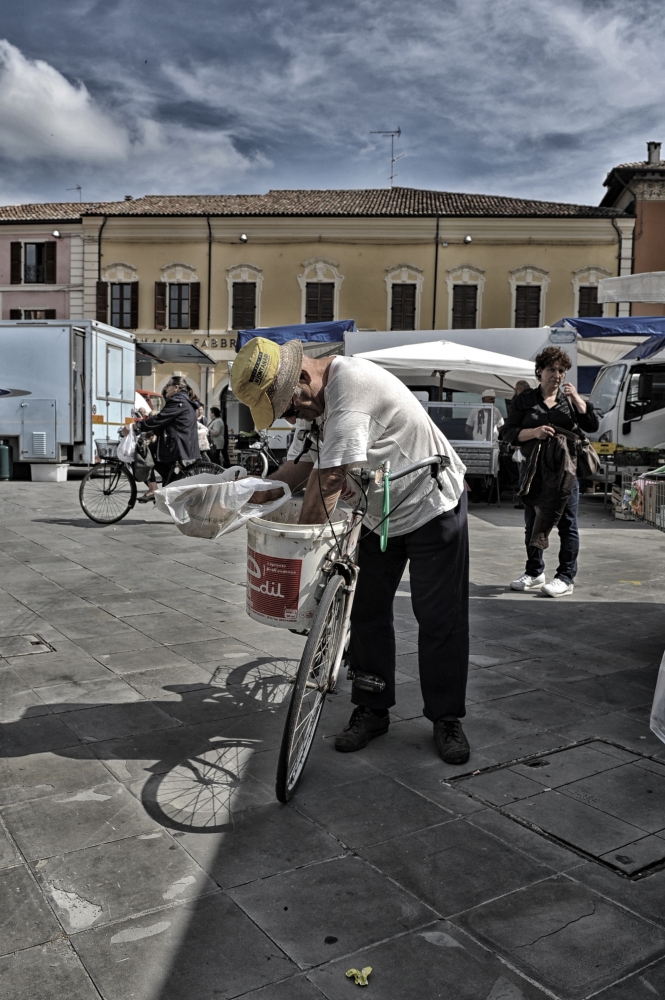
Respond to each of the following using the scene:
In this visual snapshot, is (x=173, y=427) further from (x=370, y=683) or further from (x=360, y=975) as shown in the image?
(x=360, y=975)

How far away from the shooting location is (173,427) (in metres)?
10.6

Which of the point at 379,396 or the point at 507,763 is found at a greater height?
the point at 379,396

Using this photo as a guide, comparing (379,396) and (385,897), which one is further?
(379,396)

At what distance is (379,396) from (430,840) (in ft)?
4.95

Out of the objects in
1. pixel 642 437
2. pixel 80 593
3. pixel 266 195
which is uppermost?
pixel 266 195

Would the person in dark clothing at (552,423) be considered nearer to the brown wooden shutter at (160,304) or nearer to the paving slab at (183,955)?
the paving slab at (183,955)

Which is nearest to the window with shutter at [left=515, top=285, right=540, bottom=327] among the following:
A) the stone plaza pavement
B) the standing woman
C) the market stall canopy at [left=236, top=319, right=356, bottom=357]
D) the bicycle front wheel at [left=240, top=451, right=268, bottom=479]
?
the market stall canopy at [left=236, top=319, right=356, bottom=357]

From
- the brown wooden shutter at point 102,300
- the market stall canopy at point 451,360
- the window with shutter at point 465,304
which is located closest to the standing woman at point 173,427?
the market stall canopy at point 451,360

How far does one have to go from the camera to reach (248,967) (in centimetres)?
219

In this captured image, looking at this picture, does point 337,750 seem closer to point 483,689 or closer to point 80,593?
point 483,689

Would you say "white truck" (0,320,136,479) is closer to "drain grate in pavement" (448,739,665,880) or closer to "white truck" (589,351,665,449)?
"white truck" (589,351,665,449)

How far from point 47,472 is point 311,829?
15288 millimetres

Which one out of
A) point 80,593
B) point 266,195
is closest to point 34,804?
point 80,593

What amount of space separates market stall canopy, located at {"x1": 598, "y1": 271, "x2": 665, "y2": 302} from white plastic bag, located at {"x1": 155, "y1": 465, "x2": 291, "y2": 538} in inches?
206
